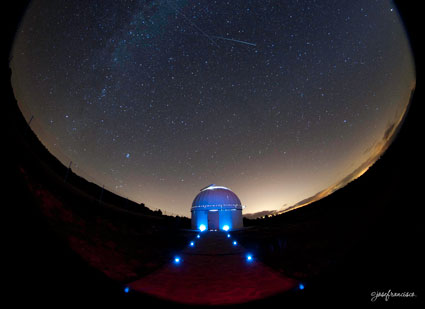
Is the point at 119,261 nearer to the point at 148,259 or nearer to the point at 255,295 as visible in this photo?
the point at 148,259

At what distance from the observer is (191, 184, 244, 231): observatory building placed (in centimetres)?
1948

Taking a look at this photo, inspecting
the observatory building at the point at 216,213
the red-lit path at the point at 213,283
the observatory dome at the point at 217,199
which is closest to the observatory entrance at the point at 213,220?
the observatory building at the point at 216,213

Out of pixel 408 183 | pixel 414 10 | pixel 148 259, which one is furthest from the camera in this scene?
pixel 148 259

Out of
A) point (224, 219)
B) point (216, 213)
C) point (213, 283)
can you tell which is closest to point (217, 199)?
point (216, 213)

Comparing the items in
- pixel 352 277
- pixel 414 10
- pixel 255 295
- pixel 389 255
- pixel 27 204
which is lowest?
pixel 255 295

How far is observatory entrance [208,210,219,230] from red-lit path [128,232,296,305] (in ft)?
50.3

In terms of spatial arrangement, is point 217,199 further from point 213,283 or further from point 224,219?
point 213,283

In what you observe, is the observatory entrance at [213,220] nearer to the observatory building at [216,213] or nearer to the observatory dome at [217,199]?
the observatory building at [216,213]

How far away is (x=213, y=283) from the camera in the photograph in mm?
3611

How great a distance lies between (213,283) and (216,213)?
1681cm

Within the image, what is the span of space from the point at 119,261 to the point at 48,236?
3.14m

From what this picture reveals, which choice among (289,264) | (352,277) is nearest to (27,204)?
(352,277)

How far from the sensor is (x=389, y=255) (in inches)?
62.0

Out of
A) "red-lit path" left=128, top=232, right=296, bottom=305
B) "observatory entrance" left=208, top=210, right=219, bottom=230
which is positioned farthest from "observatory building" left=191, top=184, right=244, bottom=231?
"red-lit path" left=128, top=232, right=296, bottom=305
